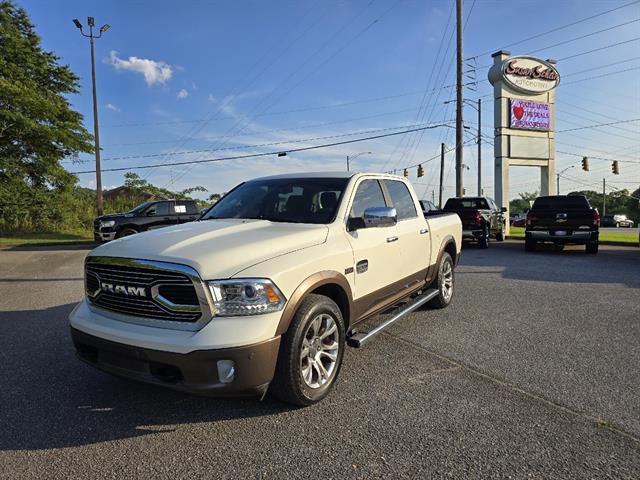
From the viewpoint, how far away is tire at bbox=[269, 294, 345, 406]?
3014 mm

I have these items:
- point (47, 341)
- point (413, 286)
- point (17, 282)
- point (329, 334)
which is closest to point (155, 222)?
point (17, 282)

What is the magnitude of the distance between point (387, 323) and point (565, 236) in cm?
1143

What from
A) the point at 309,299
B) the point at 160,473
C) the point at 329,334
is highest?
the point at 309,299

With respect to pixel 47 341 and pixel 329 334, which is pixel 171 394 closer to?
pixel 329 334

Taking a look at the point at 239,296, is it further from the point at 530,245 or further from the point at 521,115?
the point at 521,115

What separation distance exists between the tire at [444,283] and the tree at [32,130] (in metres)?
20.6

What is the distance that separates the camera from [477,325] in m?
5.40

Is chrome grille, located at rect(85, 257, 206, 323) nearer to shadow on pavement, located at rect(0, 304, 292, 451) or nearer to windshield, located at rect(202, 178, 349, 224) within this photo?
shadow on pavement, located at rect(0, 304, 292, 451)

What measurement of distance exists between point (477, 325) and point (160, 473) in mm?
4063

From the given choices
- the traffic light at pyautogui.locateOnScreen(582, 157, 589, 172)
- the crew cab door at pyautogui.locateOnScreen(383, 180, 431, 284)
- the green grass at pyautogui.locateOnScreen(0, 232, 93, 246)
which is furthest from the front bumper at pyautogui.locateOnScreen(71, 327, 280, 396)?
the traffic light at pyautogui.locateOnScreen(582, 157, 589, 172)

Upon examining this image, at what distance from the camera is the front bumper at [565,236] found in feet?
42.7

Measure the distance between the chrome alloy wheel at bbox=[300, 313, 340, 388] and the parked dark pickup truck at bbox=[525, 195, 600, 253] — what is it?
1228 cm

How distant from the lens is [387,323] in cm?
422

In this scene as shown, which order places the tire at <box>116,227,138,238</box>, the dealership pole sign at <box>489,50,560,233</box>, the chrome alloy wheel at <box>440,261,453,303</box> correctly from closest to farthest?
the chrome alloy wheel at <box>440,261,453,303</box> → the tire at <box>116,227,138,238</box> → the dealership pole sign at <box>489,50,560,233</box>
